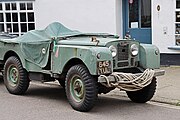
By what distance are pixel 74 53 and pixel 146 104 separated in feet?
6.26

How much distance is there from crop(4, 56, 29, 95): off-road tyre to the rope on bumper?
2.47 metres

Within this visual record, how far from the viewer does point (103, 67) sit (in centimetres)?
678

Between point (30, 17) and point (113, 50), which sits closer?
point (113, 50)

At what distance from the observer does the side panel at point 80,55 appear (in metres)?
6.76

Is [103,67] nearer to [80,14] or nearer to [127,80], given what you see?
[127,80]

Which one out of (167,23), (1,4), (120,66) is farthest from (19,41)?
(1,4)

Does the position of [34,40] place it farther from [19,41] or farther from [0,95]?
[0,95]

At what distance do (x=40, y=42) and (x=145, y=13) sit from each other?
584 centimetres

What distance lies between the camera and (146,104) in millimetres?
7766

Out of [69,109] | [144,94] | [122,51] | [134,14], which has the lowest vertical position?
[69,109]

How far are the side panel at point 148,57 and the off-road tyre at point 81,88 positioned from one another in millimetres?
1263

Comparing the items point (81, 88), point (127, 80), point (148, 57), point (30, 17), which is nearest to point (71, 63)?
point (81, 88)

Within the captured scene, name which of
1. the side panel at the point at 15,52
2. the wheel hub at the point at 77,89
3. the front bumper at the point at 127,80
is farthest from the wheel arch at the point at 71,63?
the side panel at the point at 15,52

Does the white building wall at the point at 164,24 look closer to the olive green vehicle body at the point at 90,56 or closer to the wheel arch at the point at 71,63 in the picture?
the olive green vehicle body at the point at 90,56
